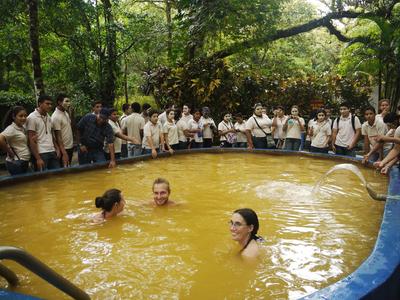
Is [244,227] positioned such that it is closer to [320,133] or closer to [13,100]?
[320,133]

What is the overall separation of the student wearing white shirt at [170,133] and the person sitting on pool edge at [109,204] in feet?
15.1

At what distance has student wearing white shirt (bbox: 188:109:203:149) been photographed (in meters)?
10.8

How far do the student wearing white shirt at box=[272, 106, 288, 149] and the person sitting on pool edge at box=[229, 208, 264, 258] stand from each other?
7.31 m

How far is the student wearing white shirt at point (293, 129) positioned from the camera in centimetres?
1023

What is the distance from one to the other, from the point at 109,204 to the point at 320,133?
6689 millimetres

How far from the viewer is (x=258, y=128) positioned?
10.8 metres

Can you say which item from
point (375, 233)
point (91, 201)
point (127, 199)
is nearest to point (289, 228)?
point (375, 233)

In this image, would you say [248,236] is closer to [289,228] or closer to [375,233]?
[289,228]

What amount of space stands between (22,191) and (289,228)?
4637mm

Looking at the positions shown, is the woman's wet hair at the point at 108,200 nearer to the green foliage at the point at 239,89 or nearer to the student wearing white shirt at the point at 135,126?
the student wearing white shirt at the point at 135,126

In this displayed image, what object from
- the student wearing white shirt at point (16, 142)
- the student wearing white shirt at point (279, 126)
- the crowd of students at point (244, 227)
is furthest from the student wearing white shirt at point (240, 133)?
the crowd of students at point (244, 227)

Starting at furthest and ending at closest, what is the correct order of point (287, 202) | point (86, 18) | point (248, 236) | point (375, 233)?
point (86, 18) → point (287, 202) → point (375, 233) → point (248, 236)

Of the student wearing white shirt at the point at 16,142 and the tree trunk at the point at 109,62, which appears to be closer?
the student wearing white shirt at the point at 16,142

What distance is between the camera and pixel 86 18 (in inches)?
484
